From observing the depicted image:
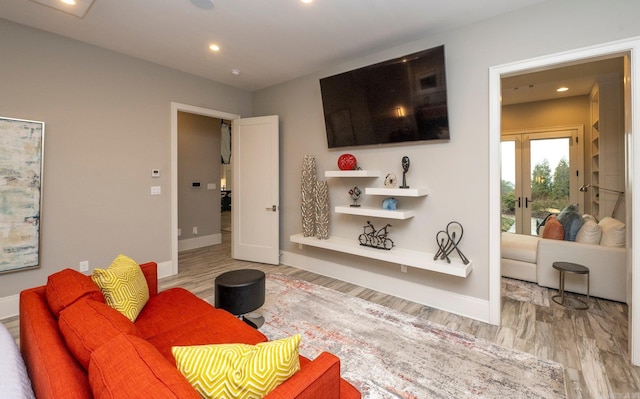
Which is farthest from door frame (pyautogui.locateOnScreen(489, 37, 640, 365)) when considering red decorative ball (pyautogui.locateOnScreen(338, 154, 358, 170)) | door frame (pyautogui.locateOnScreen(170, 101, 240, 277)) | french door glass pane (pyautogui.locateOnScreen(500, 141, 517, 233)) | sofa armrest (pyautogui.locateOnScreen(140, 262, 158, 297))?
door frame (pyautogui.locateOnScreen(170, 101, 240, 277))

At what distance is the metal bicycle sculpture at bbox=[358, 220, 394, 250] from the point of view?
11.0ft

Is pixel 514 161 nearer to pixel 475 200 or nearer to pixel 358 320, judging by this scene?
pixel 475 200

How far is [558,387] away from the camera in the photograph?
6.02ft

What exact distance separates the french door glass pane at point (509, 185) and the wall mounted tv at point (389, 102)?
3.60 m

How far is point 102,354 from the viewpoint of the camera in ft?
3.01

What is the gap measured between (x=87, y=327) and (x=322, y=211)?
2.89 metres

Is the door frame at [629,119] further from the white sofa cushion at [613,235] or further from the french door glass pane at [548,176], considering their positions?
the french door glass pane at [548,176]

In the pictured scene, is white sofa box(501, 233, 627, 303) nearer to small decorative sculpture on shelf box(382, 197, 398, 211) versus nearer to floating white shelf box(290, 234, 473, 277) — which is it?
floating white shelf box(290, 234, 473, 277)

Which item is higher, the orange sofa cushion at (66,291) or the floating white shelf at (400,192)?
the floating white shelf at (400,192)

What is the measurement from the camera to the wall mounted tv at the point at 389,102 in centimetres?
283

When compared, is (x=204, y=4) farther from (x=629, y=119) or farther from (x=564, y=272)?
(x=564, y=272)

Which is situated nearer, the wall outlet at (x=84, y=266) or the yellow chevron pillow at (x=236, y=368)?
the yellow chevron pillow at (x=236, y=368)

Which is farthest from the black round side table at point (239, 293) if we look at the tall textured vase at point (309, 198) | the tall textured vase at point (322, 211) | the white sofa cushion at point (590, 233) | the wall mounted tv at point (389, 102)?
the white sofa cushion at point (590, 233)

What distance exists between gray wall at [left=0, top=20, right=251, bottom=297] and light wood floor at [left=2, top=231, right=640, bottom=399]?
71cm
